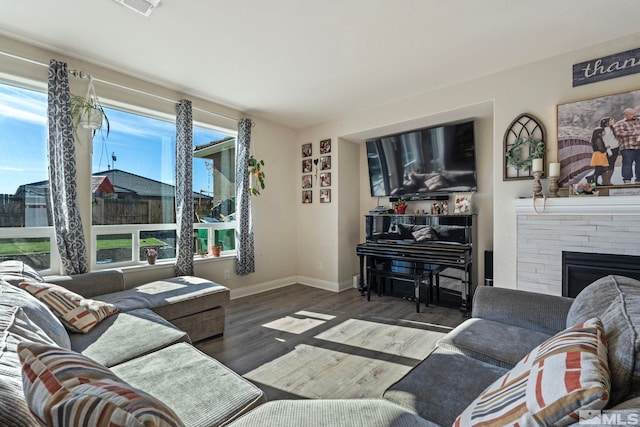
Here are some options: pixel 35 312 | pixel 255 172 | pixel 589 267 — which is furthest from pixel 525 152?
pixel 35 312

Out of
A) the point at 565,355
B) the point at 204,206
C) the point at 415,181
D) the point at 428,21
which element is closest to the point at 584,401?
the point at 565,355

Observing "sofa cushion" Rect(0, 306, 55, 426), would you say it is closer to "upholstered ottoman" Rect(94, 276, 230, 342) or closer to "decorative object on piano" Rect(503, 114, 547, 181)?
"upholstered ottoman" Rect(94, 276, 230, 342)

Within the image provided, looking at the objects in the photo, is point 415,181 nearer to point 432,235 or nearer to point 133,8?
point 432,235

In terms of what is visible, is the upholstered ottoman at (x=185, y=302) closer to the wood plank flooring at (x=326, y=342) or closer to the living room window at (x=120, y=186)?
the wood plank flooring at (x=326, y=342)

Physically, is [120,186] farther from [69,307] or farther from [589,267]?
[589,267]

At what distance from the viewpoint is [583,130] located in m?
2.63

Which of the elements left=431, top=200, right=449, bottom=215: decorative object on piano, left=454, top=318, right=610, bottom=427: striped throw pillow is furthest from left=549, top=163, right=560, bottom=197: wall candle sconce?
left=454, top=318, right=610, bottom=427: striped throw pillow

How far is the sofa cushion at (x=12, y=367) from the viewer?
604mm

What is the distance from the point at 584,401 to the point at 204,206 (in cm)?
398

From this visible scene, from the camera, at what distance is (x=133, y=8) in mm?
2074

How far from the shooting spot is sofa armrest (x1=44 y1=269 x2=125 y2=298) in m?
2.38

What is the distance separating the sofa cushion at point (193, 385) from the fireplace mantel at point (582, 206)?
2891 mm

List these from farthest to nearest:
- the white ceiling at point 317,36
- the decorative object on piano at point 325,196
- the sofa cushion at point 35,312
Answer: the decorative object on piano at point 325,196 < the white ceiling at point 317,36 < the sofa cushion at point 35,312

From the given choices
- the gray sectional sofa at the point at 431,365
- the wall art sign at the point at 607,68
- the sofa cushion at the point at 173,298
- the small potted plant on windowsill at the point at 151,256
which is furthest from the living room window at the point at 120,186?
the wall art sign at the point at 607,68
